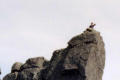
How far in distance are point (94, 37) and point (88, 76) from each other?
4157 millimetres

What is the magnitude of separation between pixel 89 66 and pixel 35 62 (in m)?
9.66

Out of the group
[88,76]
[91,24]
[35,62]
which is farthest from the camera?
[35,62]

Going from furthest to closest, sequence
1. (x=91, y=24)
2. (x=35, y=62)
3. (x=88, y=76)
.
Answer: (x=35, y=62) → (x=91, y=24) → (x=88, y=76)

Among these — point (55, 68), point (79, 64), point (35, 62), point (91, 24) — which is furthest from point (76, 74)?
point (35, 62)

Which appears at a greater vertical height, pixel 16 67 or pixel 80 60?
pixel 80 60

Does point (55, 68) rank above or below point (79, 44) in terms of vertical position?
below

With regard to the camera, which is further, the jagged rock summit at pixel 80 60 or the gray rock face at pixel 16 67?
the gray rock face at pixel 16 67

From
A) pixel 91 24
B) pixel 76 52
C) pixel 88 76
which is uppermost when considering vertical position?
pixel 91 24

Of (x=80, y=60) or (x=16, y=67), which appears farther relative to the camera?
(x=16, y=67)

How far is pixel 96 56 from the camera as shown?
3456 cm

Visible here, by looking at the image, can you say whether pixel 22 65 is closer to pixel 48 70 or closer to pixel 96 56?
pixel 48 70

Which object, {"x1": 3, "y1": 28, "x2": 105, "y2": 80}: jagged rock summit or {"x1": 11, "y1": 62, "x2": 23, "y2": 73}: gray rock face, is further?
{"x1": 11, "y1": 62, "x2": 23, "y2": 73}: gray rock face

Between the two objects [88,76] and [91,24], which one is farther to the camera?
[91,24]

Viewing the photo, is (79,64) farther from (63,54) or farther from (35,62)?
(35,62)
